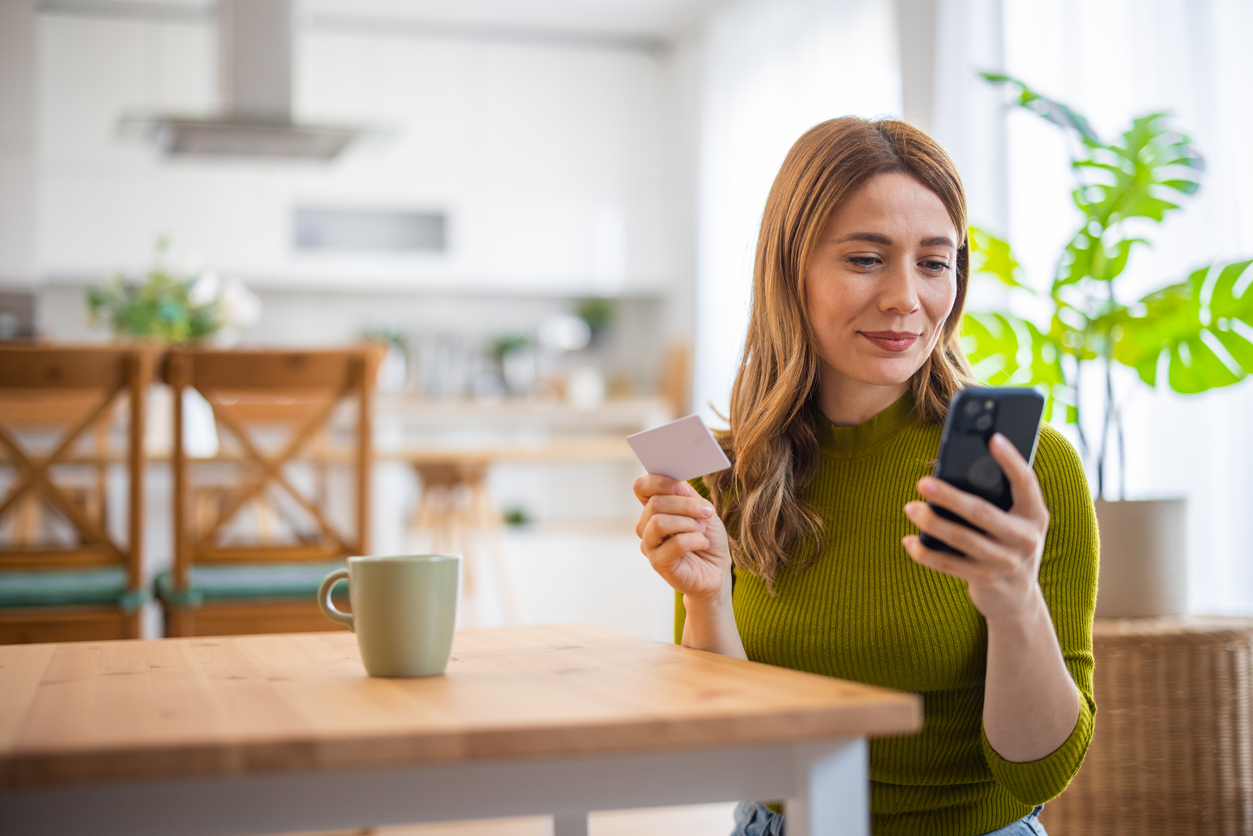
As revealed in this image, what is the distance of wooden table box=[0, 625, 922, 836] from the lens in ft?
2.01

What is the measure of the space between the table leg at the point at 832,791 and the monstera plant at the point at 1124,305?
1.43 m

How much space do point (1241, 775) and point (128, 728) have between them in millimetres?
1767

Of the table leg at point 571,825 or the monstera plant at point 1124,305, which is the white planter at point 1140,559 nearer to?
the monstera plant at point 1124,305

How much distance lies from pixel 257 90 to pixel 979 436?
3646 mm

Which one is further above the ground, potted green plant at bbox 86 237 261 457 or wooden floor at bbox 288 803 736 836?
potted green plant at bbox 86 237 261 457

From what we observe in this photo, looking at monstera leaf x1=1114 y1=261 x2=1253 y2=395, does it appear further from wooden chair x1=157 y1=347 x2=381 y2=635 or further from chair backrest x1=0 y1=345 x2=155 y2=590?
chair backrest x1=0 y1=345 x2=155 y2=590

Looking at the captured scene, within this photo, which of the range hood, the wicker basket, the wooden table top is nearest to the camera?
the wooden table top

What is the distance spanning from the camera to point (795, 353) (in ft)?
4.05

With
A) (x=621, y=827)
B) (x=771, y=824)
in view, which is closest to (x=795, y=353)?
(x=771, y=824)

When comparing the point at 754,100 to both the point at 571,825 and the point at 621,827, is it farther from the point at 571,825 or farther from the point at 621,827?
the point at 571,825

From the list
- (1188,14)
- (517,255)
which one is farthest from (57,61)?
(1188,14)

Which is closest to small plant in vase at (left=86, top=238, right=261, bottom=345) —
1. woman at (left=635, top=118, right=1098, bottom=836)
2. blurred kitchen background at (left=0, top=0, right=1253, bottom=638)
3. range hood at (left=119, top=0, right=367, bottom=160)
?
blurred kitchen background at (left=0, top=0, right=1253, bottom=638)

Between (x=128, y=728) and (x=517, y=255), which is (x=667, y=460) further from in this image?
(x=517, y=255)

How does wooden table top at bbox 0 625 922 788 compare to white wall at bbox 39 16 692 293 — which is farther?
white wall at bbox 39 16 692 293
